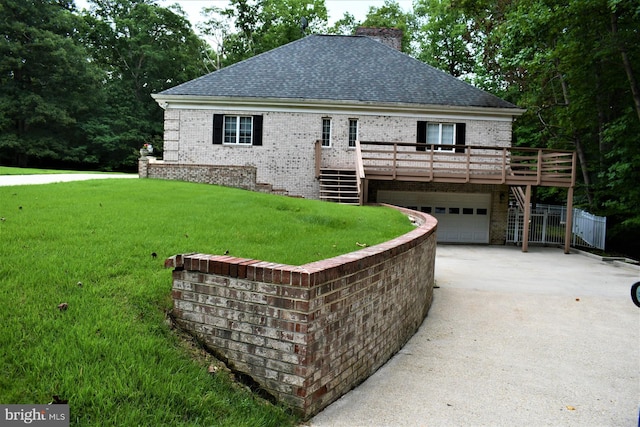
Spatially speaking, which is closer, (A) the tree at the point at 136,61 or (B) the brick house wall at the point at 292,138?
(B) the brick house wall at the point at 292,138

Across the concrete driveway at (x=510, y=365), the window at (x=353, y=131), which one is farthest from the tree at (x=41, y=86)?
the concrete driveway at (x=510, y=365)

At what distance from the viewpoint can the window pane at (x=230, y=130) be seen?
20.5 metres

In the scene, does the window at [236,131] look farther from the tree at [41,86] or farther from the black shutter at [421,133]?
the tree at [41,86]

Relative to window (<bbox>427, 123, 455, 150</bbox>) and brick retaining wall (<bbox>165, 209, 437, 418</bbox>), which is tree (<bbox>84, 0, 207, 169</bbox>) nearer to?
window (<bbox>427, 123, 455, 150</bbox>)

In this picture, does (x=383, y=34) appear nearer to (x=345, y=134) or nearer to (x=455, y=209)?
(x=345, y=134)

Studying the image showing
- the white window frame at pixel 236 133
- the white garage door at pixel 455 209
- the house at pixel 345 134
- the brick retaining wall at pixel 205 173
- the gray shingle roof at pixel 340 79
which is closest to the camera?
the brick retaining wall at pixel 205 173

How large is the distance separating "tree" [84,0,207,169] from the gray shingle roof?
19.6 m

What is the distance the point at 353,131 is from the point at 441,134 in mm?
3843

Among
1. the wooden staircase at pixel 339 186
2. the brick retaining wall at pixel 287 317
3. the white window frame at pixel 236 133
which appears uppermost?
the white window frame at pixel 236 133

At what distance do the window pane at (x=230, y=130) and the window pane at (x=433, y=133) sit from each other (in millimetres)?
8426

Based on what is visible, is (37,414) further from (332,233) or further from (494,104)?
(494,104)

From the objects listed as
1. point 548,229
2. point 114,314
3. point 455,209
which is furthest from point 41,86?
point 114,314

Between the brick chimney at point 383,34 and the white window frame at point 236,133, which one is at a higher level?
the brick chimney at point 383,34

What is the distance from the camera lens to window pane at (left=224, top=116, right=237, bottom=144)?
67.2ft
